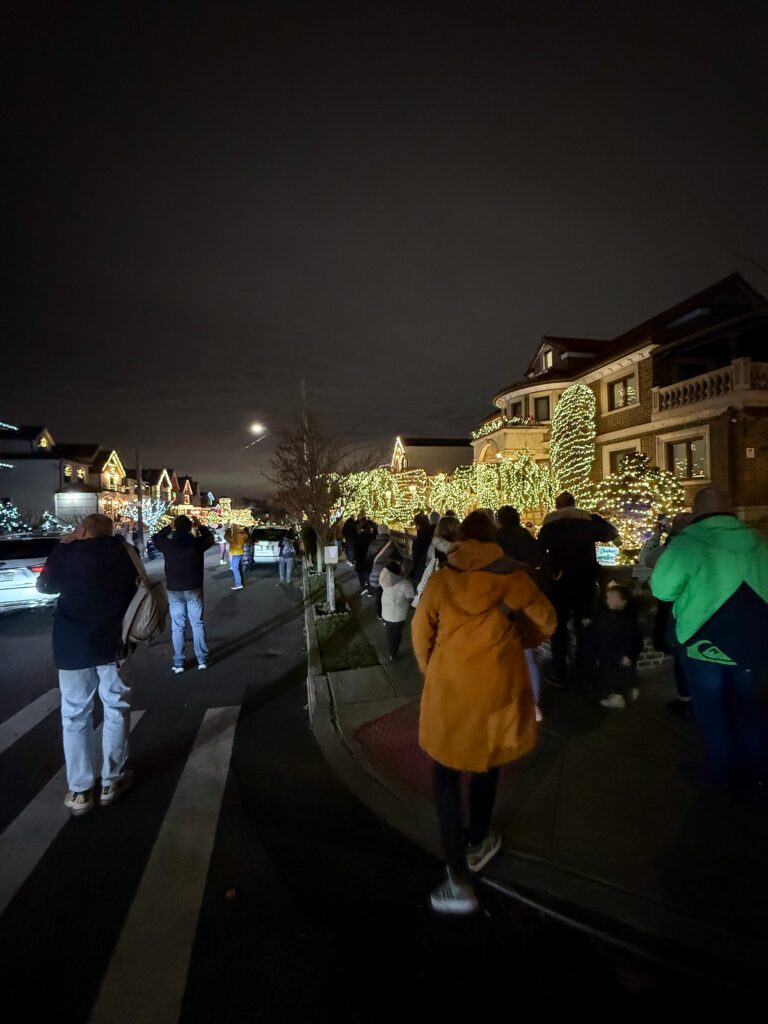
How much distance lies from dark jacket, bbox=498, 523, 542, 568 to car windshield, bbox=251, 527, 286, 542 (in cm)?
1520

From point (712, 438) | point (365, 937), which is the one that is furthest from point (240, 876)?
point (712, 438)

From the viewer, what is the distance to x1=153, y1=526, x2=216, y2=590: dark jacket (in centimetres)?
641

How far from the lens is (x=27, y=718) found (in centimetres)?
509

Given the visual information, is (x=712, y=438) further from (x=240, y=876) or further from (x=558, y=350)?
(x=240, y=876)

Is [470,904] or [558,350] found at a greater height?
[558,350]

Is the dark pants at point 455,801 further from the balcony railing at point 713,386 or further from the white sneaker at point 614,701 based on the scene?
the balcony railing at point 713,386

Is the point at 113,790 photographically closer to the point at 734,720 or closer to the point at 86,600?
the point at 86,600

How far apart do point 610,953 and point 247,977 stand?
64.0 inches

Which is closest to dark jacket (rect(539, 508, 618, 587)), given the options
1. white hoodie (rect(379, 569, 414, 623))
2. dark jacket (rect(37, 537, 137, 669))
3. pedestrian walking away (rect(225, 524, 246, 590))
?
white hoodie (rect(379, 569, 414, 623))

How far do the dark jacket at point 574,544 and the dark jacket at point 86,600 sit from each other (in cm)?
387

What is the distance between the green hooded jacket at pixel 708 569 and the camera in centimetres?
315

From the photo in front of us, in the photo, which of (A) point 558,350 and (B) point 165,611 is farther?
(A) point 558,350

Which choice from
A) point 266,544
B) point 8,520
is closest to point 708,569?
point 266,544

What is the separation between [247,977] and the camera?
216 centimetres
